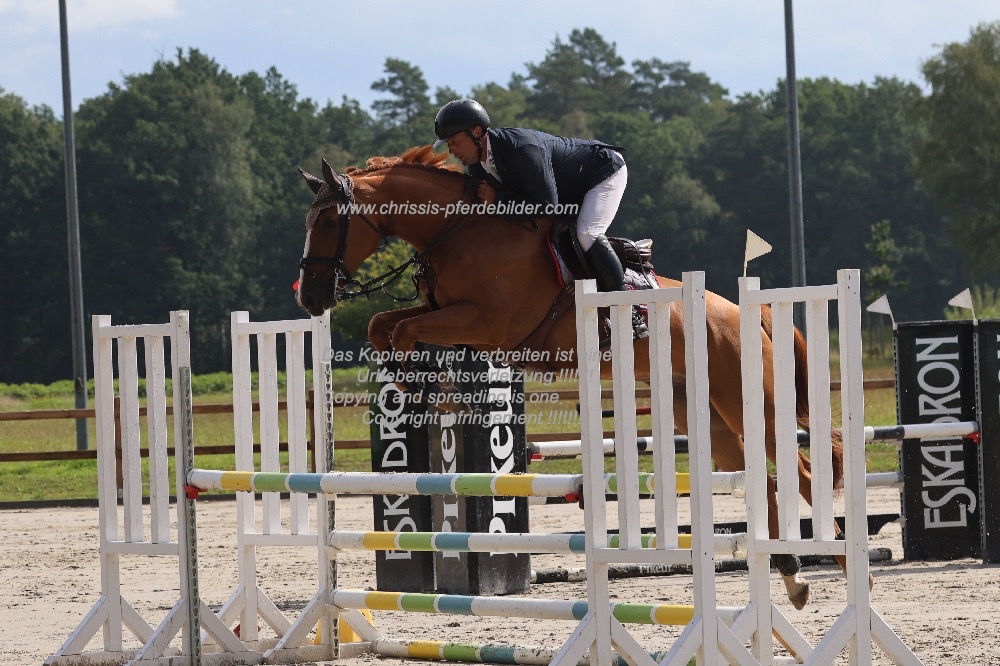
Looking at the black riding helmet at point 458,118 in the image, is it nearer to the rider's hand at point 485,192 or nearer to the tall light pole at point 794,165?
the rider's hand at point 485,192

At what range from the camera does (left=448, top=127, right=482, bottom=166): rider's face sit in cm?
485

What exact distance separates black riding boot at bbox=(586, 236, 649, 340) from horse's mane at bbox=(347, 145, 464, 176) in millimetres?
699

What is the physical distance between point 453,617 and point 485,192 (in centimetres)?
169

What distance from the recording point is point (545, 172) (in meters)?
4.74

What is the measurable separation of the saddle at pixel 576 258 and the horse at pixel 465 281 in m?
0.04

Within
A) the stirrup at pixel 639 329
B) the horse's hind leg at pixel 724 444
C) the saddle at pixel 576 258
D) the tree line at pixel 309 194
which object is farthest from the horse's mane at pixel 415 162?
the tree line at pixel 309 194

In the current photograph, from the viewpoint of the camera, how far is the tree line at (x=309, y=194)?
126 ft

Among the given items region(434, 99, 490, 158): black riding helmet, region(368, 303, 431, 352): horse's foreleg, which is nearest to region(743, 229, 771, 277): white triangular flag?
region(434, 99, 490, 158): black riding helmet

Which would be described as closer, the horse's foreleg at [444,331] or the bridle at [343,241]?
the horse's foreleg at [444,331]

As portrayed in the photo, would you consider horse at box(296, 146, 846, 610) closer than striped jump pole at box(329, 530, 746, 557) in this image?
No

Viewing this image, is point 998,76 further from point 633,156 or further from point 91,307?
point 91,307

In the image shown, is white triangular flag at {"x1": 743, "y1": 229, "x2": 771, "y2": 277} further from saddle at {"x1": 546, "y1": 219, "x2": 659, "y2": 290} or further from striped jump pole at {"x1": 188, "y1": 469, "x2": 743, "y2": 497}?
striped jump pole at {"x1": 188, "y1": 469, "x2": 743, "y2": 497}

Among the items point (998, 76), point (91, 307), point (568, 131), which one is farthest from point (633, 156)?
point (91, 307)

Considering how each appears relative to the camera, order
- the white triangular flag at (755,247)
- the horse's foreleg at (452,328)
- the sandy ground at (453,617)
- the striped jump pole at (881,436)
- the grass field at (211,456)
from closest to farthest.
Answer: the white triangular flag at (755,247), the sandy ground at (453,617), the horse's foreleg at (452,328), the striped jump pole at (881,436), the grass field at (211,456)
